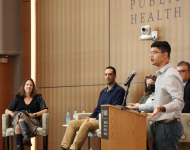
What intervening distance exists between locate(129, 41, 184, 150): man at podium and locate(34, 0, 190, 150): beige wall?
Result: 1943 millimetres

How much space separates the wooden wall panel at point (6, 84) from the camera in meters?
6.60

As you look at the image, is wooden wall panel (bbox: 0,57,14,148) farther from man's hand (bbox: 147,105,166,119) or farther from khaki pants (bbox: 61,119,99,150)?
man's hand (bbox: 147,105,166,119)

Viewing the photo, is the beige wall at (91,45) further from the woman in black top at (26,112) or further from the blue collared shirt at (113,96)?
the woman in black top at (26,112)

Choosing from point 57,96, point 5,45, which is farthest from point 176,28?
point 5,45

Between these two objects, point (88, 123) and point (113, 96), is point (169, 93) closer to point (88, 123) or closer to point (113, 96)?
point (88, 123)

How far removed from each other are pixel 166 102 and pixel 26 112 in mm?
2834

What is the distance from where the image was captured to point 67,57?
6238 mm

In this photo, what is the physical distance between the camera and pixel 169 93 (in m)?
2.97

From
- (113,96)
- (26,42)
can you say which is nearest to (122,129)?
(113,96)

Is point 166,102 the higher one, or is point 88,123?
point 166,102

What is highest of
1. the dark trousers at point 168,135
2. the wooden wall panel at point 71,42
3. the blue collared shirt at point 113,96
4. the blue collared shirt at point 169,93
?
the wooden wall panel at point 71,42

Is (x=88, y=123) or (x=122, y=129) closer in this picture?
(x=122, y=129)

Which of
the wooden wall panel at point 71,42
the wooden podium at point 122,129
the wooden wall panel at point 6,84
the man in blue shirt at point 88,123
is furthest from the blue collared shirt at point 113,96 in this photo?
the wooden wall panel at point 6,84

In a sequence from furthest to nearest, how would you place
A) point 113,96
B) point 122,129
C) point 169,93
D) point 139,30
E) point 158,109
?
point 139,30 < point 113,96 < point 122,129 < point 169,93 < point 158,109
